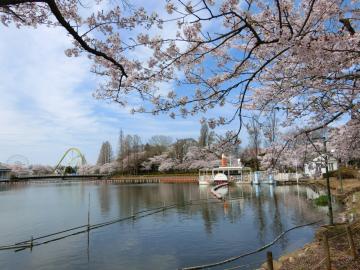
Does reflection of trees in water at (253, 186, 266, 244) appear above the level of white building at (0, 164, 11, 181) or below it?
below

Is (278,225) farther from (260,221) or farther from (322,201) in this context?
(322,201)

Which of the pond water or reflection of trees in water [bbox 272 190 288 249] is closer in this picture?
the pond water

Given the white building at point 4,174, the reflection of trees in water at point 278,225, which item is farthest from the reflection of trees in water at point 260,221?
the white building at point 4,174

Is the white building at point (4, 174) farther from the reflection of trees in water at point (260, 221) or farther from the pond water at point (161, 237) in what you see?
the reflection of trees in water at point (260, 221)

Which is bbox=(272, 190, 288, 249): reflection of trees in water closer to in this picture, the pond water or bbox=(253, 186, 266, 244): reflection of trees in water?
the pond water

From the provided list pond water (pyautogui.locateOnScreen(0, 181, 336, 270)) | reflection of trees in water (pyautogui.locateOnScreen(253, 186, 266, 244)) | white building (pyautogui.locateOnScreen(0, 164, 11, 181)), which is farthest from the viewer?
white building (pyautogui.locateOnScreen(0, 164, 11, 181))

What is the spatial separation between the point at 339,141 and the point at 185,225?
10.6m

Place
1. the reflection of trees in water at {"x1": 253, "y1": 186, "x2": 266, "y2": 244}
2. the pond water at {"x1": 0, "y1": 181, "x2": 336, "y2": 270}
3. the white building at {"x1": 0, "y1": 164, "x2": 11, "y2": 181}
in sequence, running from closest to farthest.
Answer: the pond water at {"x1": 0, "y1": 181, "x2": 336, "y2": 270}, the reflection of trees in water at {"x1": 253, "y1": 186, "x2": 266, "y2": 244}, the white building at {"x1": 0, "y1": 164, "x2": 11, "y2": 181}

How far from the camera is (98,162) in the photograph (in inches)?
4754

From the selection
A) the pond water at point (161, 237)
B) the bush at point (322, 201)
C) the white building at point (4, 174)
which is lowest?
the pond water at point (161, 237)

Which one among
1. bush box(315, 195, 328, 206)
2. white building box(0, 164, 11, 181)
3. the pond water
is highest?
white building box(0, 164, 11, 181)

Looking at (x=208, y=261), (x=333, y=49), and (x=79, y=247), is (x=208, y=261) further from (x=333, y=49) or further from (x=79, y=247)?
(x=333, y=49)

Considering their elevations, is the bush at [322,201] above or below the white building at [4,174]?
Result: below

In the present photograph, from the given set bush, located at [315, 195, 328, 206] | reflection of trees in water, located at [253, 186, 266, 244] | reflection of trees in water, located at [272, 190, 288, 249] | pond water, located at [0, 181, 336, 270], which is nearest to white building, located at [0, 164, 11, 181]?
pond water, located at [0, 181, 336, 270]
